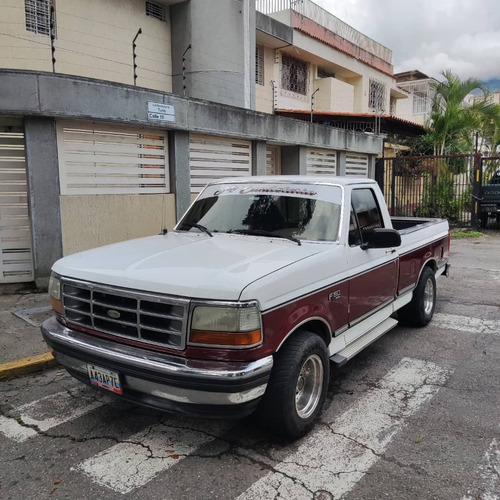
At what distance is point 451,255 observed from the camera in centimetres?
1134

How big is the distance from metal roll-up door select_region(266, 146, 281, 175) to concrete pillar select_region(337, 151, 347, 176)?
8.07 ft

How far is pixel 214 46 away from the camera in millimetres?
12727

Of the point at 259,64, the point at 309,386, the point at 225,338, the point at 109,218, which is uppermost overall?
the point at 259,64

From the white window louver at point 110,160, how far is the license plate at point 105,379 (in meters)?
4.79

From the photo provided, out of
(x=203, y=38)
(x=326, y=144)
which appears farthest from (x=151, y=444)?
(x=203, y=38)

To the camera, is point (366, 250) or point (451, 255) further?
point (451, 255)

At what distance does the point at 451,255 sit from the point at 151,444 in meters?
9.91

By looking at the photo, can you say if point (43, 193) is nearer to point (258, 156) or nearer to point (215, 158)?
point (215, 158)

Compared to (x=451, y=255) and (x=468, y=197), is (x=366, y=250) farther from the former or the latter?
(x=468, y=197)

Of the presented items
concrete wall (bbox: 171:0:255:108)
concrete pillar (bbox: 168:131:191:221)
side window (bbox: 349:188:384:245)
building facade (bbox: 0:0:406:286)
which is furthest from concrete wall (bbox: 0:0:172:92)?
side window (bbox: 349:188:384:245)

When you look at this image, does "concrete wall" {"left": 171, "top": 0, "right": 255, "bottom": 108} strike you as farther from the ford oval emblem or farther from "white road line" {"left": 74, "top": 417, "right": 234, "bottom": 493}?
"white road line" {"left": 74, "top": 417, "right": 234, "bottom": 493}

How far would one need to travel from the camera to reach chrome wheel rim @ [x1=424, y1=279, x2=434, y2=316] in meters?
5.89

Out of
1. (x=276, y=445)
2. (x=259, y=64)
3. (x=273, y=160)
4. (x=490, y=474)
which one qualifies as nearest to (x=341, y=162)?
(x=273, y=160)

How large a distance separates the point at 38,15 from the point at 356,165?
983 centimetres
